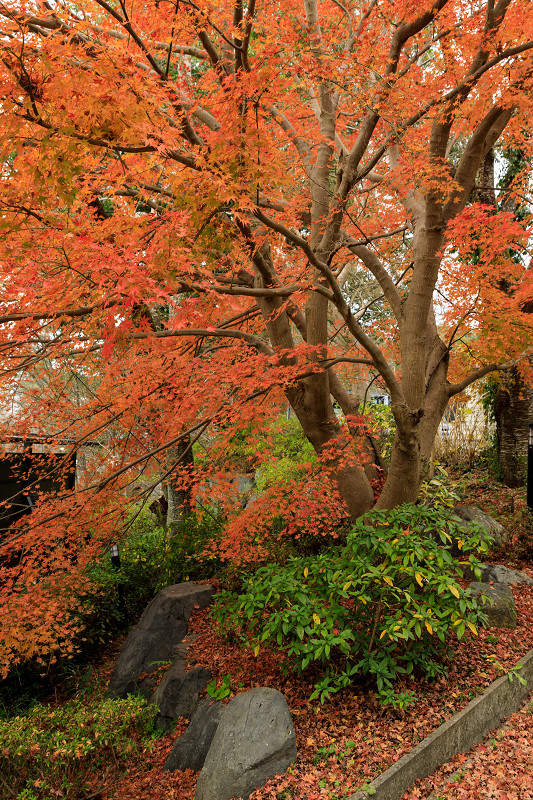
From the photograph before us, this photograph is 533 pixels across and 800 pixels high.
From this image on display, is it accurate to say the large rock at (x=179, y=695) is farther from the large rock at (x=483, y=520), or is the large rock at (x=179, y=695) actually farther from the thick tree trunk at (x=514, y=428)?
the thick tree trunk at (x=514, y=428)

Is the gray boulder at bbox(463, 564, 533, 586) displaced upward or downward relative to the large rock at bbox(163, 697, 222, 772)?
upward

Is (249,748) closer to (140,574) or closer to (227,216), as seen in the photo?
(227,216)

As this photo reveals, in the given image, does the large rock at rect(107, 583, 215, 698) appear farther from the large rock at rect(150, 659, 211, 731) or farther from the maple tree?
the maple tree

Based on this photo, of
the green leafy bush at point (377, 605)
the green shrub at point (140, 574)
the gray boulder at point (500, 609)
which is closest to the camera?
the green leafy bush at point (377, 605)

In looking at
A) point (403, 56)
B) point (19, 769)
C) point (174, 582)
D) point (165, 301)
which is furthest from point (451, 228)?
→ point (19, 769)

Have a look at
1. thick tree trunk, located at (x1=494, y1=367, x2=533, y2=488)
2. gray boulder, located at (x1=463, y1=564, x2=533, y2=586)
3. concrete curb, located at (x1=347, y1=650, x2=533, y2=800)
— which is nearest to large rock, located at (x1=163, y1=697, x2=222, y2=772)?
concrete curb, located at (x1=347, y1=650, x2=533, y2=800)

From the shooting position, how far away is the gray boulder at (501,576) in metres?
5.86

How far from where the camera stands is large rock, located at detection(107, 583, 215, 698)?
6.51m

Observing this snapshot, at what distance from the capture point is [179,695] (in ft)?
18.5

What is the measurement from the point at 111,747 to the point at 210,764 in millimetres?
1471

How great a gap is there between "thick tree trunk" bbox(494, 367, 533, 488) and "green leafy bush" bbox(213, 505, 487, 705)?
18.6ft

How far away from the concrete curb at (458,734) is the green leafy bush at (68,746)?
239 cm

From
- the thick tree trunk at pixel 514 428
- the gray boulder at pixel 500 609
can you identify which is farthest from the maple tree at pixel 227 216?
the thick tree trunk at pixel 514 428

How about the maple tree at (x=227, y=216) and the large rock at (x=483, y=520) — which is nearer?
the maple tree at (x=227, y=216)
